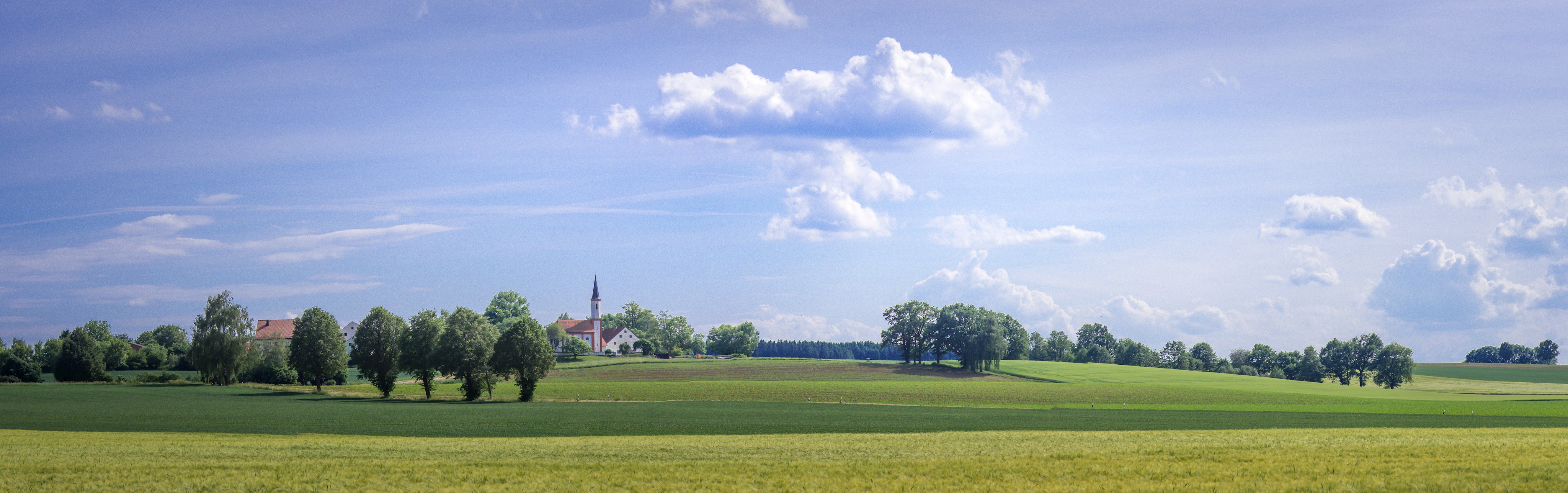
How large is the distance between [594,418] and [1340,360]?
137 metres

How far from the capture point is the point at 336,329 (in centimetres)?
8731

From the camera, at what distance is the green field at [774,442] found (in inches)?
825

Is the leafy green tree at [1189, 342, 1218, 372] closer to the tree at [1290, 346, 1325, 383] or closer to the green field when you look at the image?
the tree at [1290, 346, 1325, 383]

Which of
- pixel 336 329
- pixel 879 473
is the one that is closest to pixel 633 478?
pixel 879 473

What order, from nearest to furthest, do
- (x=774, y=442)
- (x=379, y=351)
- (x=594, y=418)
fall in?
1. (x=774, y=442)
2. (x=594, y=418)
3. (x=379, y=351)

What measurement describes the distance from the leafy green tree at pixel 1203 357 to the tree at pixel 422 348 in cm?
14585

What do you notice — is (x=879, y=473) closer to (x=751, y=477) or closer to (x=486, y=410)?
(x=751, y=477)

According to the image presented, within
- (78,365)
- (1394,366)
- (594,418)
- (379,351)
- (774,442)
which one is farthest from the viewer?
(1394,366)

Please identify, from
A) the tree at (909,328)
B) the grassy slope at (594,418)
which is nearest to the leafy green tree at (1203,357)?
the tree at (909,328)

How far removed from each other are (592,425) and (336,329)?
58.5 metres

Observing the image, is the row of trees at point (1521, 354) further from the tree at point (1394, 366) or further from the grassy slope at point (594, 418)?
the grassy slope at point (594, 418)

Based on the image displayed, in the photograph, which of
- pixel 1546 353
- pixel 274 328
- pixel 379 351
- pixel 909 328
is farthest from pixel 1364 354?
pixel 274 328

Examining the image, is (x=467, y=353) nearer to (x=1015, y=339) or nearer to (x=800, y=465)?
(x=800, y=465)

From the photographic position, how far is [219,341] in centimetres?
9469
